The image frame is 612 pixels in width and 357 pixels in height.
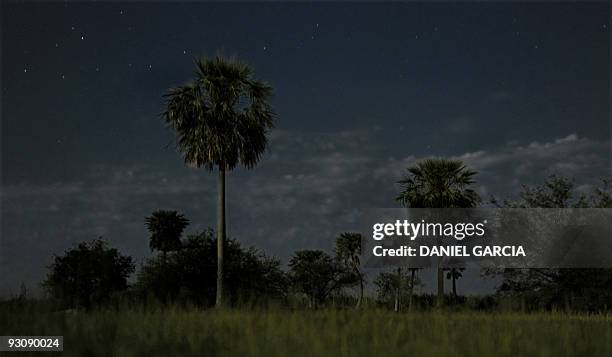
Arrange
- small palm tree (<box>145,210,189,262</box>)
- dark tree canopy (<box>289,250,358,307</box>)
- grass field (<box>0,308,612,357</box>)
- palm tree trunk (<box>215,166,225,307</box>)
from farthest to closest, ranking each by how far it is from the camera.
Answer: dark tree canopy (<box>289,250,358,307</box>), small palm tree (<box>145,210,189,262</box>), palm tree trunk (<box>215,166,225,307</box>), grass field (<box>0,308,612,357</box>)

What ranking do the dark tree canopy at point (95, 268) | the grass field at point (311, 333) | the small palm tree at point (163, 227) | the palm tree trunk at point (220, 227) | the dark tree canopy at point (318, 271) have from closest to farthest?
the grass field at point (311, 333), the palm tree trunk at point (220, 227), the dark tree canopy at point (95, 268), the small palm tree at point (163, 227), the dark tree canopy at point (318, 271)

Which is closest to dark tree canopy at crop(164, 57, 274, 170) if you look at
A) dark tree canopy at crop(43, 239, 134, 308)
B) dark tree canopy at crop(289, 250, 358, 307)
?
dark tree canopy at crop(43, 239, 134, 308)

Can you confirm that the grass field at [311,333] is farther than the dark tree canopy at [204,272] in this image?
No

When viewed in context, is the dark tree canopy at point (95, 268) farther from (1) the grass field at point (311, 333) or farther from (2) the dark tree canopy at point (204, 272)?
(1) the grass field at point (311, 333)

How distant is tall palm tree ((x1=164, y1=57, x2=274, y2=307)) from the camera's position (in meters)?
36.1

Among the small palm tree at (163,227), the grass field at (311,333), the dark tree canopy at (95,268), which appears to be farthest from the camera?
the small palm tree at (163,227)

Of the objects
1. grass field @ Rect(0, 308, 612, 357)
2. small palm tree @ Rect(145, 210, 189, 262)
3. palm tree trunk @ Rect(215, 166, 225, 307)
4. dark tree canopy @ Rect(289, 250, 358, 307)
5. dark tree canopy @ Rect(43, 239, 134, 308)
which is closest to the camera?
grass field @ Rect(0, 308, 612, 357)

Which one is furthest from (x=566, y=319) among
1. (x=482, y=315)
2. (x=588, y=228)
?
(x=588, y=228)

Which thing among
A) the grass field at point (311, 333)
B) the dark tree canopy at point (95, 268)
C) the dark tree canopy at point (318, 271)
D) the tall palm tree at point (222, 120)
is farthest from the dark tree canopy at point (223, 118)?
the dark tree canopy at point (318, 271)

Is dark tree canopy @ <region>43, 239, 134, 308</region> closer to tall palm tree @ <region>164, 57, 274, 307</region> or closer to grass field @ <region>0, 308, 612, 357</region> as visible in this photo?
tall palm tree @ <region>164, 57, 274, 307</region>

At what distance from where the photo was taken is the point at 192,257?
38031mm

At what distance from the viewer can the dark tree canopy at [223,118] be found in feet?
119

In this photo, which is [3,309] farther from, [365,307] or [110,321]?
[365,307]

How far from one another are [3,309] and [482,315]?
21.2 feet
